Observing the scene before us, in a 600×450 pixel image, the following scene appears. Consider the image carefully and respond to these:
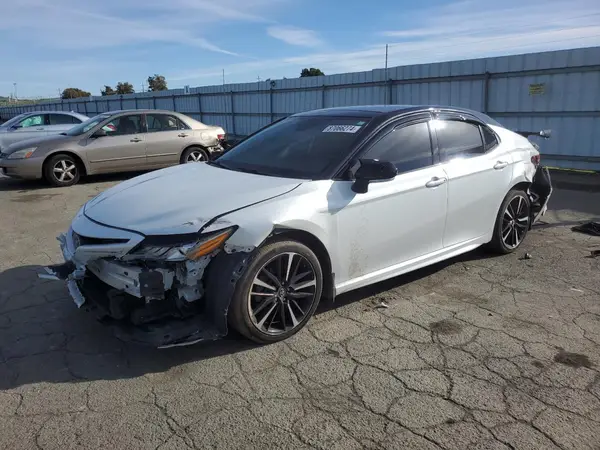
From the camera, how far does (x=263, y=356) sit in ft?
11.3

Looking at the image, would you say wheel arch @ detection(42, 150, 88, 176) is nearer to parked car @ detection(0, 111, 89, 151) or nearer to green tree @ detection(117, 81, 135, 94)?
parked car @ detection(0, 111, 89, 151)

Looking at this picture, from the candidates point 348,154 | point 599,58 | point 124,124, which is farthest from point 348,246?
point 599,58

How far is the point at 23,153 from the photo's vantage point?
9.87 metres

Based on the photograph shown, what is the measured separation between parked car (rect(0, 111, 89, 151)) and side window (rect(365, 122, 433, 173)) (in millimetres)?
12030

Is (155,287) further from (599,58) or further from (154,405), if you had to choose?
(599,58)

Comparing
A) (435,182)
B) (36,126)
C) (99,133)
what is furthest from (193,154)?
(435,182)

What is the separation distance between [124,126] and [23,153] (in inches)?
77.7

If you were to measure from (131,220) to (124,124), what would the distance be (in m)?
7.90

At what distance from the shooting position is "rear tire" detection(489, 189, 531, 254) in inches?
206

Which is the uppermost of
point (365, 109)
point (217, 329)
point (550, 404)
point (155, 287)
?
point (365, 109)

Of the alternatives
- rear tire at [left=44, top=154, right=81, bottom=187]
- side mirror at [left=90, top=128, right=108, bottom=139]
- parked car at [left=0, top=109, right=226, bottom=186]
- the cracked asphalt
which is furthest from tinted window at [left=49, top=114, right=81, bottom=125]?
the cracked asphalt

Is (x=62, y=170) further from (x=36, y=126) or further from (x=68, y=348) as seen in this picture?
(x=68, y=348)

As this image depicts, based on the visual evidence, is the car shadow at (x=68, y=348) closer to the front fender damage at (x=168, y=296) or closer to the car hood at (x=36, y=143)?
the front fender damage at (x=168, y=296)

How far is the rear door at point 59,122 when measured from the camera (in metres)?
14.4
